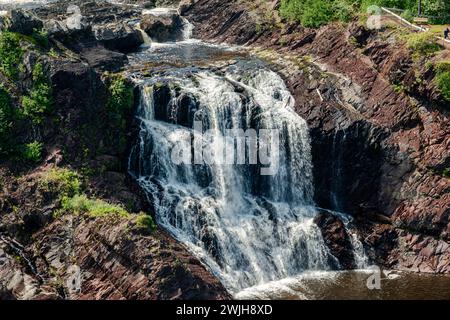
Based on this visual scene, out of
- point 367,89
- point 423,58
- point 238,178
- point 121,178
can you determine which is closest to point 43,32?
point 121,178

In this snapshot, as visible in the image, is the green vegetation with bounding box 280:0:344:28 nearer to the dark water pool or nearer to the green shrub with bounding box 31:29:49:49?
the green shrub with bounding box 31:29:49:49

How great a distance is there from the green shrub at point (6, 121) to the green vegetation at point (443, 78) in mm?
27304

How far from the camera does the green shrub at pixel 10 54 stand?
36781 mm

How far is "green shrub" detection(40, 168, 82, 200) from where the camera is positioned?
32969 millimetres

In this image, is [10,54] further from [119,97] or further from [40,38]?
[119,97]

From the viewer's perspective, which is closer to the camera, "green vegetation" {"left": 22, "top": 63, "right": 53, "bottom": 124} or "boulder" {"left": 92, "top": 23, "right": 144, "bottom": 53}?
"green vegetation" {"left": 22, "top": 63, "right": 53, "bottom": 124}

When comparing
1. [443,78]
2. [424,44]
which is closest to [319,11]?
[424,44]

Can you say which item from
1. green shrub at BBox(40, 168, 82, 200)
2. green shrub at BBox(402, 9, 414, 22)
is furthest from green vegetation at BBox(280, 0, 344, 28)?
green shrub at BBox(40, 168, 82, 200)

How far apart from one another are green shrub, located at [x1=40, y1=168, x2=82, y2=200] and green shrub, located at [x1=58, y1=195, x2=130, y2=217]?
1.89 feet

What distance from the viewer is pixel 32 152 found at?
34656 mm

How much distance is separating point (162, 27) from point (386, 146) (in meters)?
25.7

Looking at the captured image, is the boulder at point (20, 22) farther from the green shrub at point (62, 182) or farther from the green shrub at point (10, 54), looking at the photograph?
the green shrub at point (62, 182)

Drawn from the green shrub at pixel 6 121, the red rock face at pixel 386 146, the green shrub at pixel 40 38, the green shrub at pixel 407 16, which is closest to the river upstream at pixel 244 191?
the red rock face at pixel 386 146

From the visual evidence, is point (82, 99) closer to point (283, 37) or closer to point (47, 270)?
point (47, 270)
